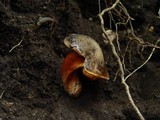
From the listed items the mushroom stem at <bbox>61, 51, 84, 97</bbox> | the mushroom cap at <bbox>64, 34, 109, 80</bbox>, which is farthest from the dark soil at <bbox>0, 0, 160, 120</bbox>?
the mushroom cap at <bbox>64, 34, 109, 80</bbox>

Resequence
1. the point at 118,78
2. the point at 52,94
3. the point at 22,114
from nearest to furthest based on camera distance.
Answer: the point at 22,114 < the point at 52,94 < the point at 118,78

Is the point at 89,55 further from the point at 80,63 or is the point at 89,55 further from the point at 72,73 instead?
the point at 72,73

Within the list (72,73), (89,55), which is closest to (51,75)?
(72,73)

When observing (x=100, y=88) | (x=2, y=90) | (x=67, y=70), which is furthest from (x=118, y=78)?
(x=2, y=90)

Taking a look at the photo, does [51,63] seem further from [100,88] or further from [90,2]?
[90,2]

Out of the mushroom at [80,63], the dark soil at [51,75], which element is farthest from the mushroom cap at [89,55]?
the dark soil at [51,75]

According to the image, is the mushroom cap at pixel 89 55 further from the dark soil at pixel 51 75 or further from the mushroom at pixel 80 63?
the dark soil at pixel 51 75

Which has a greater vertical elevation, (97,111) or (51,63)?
(51,63)
